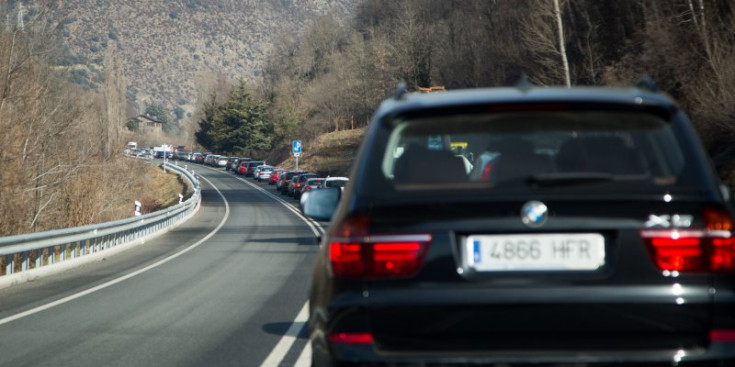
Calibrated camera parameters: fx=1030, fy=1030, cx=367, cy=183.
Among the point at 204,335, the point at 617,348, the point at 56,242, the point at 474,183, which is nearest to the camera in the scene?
the point at 617,348

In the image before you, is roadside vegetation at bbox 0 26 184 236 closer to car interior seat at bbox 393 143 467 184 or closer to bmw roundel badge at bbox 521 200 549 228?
car interior seat at bbox 393 143 467 184

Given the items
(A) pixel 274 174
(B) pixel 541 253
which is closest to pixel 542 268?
(B) pixel 541 253

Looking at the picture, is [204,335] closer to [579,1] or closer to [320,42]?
[579,1]

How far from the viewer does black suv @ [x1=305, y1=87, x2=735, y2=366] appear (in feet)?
13.0

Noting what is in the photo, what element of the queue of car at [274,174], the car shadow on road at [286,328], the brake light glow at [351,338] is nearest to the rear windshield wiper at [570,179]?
the brake light glow at [351,338]

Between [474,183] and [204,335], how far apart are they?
6776mm

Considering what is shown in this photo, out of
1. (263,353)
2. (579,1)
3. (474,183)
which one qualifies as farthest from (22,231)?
(579,1)

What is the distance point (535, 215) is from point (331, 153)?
286 feet

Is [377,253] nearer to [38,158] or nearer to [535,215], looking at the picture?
[535,215]

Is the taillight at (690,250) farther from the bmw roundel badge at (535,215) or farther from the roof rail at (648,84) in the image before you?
the roof rail at (648,84)

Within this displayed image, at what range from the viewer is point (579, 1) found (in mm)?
52656

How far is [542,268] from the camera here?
4.04m

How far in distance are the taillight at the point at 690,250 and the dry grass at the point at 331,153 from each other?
74.8 metres

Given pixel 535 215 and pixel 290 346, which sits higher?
pixel 535 215
